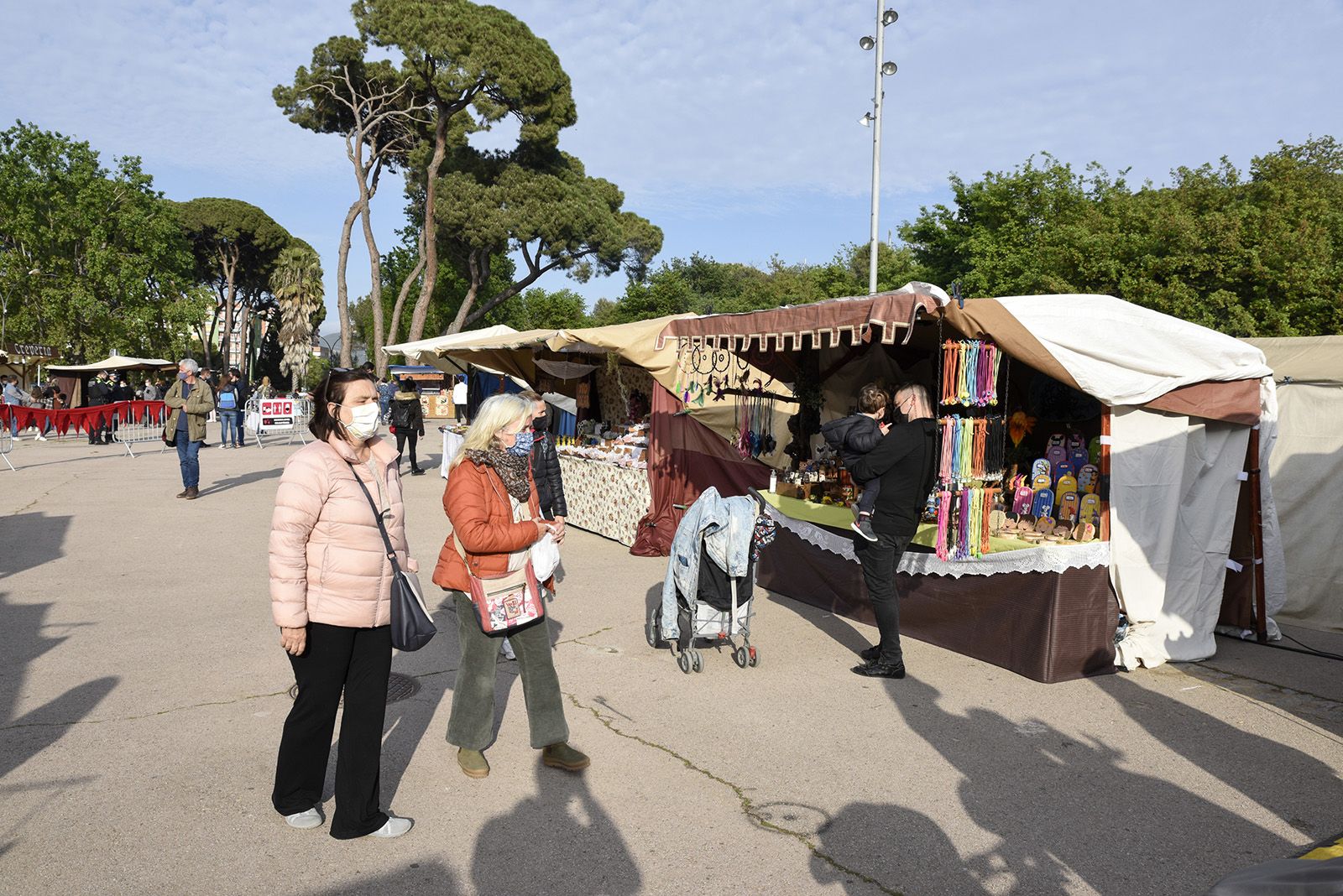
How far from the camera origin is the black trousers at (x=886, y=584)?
5246 mm

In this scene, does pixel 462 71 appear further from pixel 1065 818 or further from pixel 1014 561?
pixel 1065 818

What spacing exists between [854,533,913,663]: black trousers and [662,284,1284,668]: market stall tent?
120 cm

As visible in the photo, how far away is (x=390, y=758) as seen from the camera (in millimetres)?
4113

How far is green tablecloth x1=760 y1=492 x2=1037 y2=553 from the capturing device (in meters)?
5.52

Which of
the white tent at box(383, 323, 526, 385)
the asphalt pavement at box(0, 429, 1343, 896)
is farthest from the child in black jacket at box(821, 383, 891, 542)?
the white tent at box(383, 323, 526, 385)

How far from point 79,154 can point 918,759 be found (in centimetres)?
4000

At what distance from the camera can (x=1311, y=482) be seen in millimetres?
7125

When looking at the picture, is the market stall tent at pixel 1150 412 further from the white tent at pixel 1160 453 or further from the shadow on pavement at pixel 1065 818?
the shadow on pavement at pixel 1065 818

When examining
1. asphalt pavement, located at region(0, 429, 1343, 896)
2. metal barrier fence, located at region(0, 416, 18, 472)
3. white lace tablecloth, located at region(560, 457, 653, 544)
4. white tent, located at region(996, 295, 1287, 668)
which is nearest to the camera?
asphalt pavement, located at region(0, 429, 1343, 896)

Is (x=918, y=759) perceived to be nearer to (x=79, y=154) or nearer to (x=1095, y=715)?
Answer: (x=1095, y=715)

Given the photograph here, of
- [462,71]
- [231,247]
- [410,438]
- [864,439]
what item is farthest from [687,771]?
[231,247]

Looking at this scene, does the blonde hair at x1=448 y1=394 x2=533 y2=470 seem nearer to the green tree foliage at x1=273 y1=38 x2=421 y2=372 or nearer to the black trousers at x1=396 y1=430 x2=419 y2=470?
the black trousers at x1=396 y1=430 x2=419 y2=470

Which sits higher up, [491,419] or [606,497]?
[491,419]

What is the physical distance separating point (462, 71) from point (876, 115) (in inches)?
697
